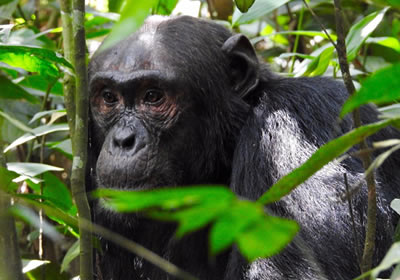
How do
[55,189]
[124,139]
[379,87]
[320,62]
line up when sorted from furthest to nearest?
[55,189] → [320,62] → [124,139] → [379,87]

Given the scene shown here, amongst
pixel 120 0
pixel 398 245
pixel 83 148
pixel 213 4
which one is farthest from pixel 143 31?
pixel 398 245

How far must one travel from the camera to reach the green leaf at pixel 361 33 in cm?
368

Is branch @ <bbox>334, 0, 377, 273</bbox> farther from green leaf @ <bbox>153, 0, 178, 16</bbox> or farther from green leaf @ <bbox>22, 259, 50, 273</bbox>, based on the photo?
green leaf @ <bbox>153, 0, 178, 16</bbox>

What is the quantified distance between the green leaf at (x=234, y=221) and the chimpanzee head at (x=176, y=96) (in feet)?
8.55

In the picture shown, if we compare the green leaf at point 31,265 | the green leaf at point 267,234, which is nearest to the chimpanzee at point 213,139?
the green leaf at point 31,265

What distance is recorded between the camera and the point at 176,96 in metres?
3.98

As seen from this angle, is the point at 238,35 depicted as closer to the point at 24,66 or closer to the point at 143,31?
the point at 143,31

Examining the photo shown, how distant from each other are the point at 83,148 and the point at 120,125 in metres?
0.98

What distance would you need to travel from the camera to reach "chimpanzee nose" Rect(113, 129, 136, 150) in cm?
363

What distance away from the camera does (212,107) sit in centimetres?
404

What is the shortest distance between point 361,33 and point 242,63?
29.1 inches

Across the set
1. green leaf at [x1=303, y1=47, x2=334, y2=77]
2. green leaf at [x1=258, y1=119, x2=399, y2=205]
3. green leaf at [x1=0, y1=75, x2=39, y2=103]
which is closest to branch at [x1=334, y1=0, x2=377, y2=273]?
green leaf at [x1=258, y1=119, x2=399, y2=205]

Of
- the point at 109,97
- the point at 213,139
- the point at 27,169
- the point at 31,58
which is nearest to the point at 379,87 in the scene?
the point at 31,58

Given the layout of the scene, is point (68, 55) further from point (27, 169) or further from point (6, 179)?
point (6, 179)
